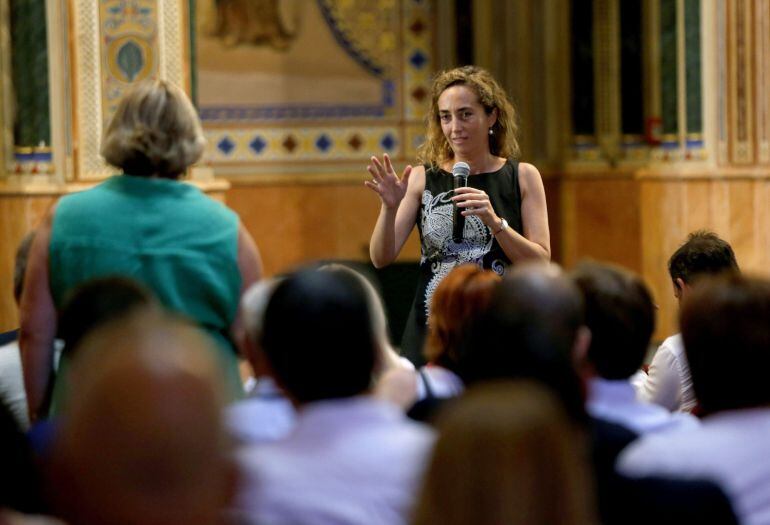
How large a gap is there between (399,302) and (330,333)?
18.6 feet

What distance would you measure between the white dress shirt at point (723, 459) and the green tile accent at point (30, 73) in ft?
16.7

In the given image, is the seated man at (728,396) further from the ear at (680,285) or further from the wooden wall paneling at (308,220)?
the wooden wall paneling at (308,220)

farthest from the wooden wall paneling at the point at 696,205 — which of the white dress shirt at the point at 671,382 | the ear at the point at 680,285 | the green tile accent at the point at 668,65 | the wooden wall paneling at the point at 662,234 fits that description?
the white dress shirt at the point at 671,382

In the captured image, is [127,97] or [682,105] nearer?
[127,97]

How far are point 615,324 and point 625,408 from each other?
0.50 ft

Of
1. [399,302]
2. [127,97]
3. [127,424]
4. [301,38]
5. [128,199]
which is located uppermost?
[301,38]

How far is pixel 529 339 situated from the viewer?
86.6 inches

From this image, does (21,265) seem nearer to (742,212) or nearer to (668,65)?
(742,212)

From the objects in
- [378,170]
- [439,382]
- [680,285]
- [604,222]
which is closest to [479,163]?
[378,170]

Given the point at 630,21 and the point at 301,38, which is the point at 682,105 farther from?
the point at 301,38

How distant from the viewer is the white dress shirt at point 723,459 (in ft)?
7.11

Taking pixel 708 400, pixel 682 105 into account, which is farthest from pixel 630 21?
pixel 708 400

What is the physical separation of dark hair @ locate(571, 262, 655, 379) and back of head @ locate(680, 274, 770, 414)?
0.90ft

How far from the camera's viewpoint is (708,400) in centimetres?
231
